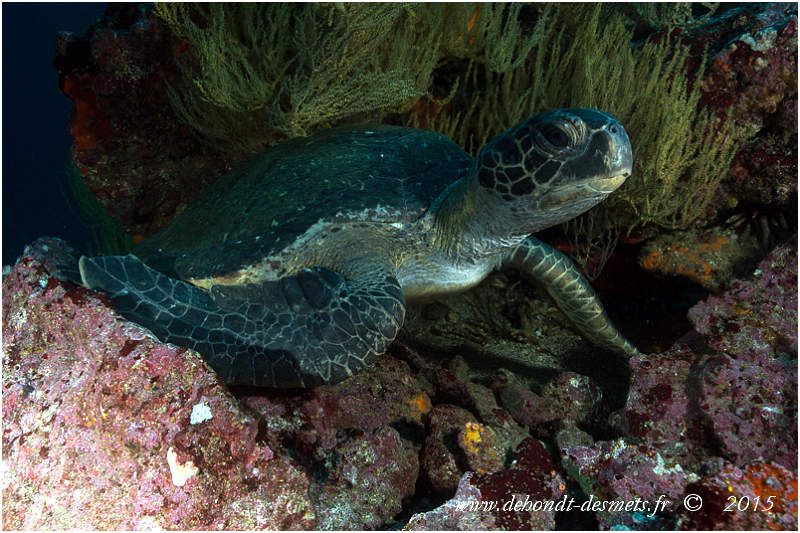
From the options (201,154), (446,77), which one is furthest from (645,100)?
(201,154)

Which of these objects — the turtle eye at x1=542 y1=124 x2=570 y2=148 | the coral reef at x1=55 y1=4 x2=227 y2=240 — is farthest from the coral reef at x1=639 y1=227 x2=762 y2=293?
the coral reef at x1=55 y1=4 x2=227 y2=240

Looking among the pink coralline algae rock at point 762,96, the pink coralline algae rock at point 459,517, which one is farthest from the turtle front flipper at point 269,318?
the pink coralline algae rock at point 762,96

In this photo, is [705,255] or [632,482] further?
[705,255]

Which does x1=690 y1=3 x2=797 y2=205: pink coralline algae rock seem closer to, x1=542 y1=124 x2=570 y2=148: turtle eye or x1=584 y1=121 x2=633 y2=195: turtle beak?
x1=584 y1=121 x2=633 y2=195: turtle beak

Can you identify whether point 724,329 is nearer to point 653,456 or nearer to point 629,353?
point 653,456

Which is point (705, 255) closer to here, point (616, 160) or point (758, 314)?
point (758, 314)

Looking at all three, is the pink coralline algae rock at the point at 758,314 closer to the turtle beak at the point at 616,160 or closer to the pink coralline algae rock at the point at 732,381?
the pink coralline algae rock at the point at 732,381

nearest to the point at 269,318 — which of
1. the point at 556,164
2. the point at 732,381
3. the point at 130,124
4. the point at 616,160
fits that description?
the point at 556,164

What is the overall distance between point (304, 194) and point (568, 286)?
1.62m

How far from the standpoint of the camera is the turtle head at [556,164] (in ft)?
6.00

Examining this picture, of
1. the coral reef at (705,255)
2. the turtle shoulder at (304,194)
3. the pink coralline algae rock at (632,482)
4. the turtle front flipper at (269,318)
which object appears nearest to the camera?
the pink coralline algae rock at (632,482)

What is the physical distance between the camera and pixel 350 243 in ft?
7.66

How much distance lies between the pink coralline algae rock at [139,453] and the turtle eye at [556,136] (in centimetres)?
153

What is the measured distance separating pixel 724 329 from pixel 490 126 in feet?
7.37
